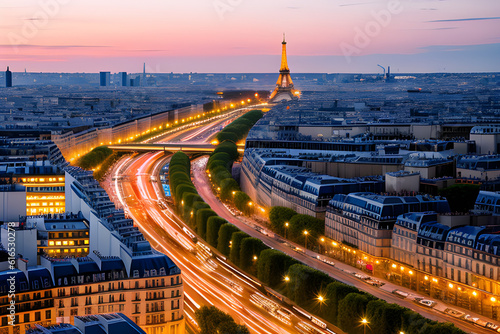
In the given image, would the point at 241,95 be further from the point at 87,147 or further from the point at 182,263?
the point at 182,263

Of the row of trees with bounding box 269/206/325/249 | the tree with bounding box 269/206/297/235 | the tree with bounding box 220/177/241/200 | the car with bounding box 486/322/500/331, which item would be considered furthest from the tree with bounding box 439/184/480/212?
the car with bounding box 486/322/500/331

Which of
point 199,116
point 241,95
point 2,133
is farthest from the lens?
point 241,95

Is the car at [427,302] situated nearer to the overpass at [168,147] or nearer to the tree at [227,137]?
the overpass at [168,147]

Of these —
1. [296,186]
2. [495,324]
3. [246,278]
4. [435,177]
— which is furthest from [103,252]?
[435,177]

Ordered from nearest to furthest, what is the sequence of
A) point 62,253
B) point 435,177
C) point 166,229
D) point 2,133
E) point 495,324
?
point 495,324
point 62,253
point 166,229
point 435,177
point 2,133

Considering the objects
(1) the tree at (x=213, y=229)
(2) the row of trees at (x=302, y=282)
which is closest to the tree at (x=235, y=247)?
(2) the row of trees at (x=302, y=282)

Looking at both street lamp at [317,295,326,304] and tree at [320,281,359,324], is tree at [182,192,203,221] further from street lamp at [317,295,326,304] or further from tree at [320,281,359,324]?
tree at [320,281,359,324]
